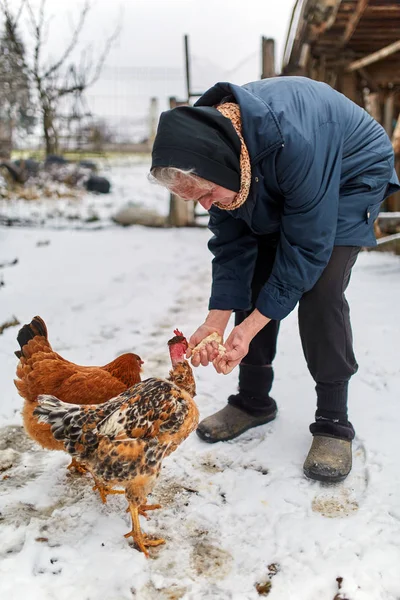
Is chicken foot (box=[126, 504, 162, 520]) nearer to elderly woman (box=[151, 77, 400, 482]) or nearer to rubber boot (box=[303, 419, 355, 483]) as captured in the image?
elderly woman (box=[151, 77, 400, 482])

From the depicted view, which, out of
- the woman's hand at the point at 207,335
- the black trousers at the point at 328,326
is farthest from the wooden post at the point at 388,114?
the woman's hand at the point at 207,335

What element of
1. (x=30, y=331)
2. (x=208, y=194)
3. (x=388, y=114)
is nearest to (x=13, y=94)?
(x=388, y=114)

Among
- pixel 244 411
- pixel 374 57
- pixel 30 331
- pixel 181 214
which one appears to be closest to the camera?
pixel 30 331

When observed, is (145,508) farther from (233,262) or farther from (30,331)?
(233,262)

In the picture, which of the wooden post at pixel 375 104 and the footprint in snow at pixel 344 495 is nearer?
the footprint in snow at pixel 344 495

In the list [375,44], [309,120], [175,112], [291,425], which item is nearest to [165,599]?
[291,425]

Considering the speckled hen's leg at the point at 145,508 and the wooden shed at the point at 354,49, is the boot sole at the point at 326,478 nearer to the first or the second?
the speckled hen's leg at the point at 145,508

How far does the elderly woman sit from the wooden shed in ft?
14.2

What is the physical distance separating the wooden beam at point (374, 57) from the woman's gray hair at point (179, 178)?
549 centimetres

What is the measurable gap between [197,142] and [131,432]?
1117 mm

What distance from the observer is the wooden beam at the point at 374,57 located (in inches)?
246

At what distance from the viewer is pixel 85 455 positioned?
6.86 ft

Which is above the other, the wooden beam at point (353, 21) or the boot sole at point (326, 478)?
the wooden beam at point (353, 21)

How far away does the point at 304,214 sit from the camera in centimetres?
202
